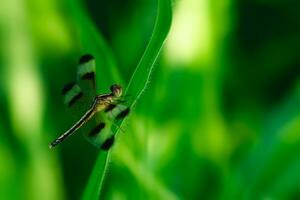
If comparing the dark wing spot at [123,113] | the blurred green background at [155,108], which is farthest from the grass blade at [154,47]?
the blurred green background at [155,108]

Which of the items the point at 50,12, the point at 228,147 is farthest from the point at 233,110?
the point at 50,12

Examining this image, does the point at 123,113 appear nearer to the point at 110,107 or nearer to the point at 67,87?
the point at 110,107

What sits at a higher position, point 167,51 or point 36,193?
point 167,51

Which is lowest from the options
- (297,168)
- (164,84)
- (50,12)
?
(297,168)

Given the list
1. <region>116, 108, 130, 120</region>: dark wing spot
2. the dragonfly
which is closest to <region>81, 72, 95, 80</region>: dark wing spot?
the dragonfly

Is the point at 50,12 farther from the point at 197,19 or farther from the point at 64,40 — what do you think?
the point at 197,19

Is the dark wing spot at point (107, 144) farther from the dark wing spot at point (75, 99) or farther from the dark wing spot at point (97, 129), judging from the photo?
the dark wing spot at point (75, 99)

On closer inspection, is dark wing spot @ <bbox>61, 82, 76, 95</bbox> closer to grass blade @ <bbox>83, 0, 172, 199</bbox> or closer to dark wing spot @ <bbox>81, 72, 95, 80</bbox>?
Answer: dark wing spot @ <bbox>81, 72, 95, 80</bbox>
